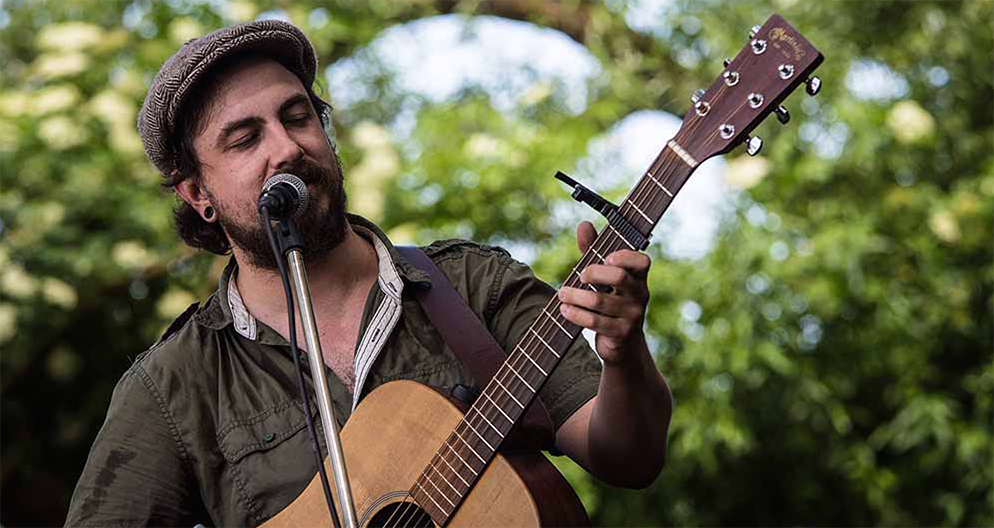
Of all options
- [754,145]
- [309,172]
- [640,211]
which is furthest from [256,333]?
[754,145]

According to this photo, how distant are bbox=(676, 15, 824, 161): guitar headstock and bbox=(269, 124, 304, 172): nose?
0.74 meters

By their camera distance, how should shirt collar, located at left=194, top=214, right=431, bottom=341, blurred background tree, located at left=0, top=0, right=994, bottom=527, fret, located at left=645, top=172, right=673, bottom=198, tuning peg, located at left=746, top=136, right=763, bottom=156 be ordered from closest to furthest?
tuning peg, located at left=746, top=136, right=763, bottom=156
fret, located at left=645, top=172, right=673, bottom=198
shirt collar, located at left=194, top=214, right=431, bottom=341
blurred background tree, located at left=0, top=0, right=994, bottom=527

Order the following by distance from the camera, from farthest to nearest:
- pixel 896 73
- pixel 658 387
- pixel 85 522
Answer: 1. pixel 896 73
2. pixel 85 522
3. pixel 658 387

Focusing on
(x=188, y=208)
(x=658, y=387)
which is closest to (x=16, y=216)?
(x=188, y=208)

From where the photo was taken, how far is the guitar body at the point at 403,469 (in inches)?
85.5

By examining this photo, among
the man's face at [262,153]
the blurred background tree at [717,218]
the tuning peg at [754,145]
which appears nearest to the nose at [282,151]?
the man's face at [262,153]

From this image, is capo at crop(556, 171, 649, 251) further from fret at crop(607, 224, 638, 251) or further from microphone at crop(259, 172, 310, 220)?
microphone at crop(259, 172, 310, 220)

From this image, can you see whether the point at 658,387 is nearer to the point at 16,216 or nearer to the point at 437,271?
the point at 437,271

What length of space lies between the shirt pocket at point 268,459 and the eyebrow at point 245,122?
0.52 m

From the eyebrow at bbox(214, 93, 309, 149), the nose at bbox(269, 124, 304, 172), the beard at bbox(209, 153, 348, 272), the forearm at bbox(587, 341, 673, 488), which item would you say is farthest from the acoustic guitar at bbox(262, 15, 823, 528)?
the eyebrow at bbox(214, 93, 309, 149)

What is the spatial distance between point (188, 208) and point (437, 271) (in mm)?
602

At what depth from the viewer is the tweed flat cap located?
2.48 metres

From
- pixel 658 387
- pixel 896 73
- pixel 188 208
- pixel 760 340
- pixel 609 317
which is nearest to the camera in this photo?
pixel 609 317

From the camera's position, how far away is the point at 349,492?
6.73 ft
